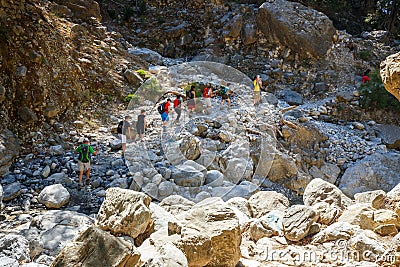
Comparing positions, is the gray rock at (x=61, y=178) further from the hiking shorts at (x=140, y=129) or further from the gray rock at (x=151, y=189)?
the hiking shorts at (x=140, y=129)

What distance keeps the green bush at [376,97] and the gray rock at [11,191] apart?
474 inches

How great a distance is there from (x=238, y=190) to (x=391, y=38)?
47.4ft

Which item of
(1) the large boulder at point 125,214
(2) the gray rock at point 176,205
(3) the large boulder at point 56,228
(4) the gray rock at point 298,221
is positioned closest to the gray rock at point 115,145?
(3) the large boulder at point 56,228

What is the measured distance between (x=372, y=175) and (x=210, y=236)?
872 centimetres

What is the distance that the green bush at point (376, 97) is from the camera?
12797 mm

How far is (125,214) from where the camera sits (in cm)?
367

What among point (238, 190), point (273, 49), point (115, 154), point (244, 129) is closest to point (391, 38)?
point (273, 49)

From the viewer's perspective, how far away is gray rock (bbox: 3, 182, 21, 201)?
240 inches

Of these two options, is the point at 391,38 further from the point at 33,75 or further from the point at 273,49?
→ the point at 33,75

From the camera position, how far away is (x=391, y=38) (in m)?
17.3

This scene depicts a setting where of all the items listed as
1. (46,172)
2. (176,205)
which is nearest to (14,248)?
(176,205)

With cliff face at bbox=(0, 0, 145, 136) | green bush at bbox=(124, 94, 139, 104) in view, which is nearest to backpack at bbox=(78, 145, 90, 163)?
cliff face at bbox=(0, 0, 145, 136)

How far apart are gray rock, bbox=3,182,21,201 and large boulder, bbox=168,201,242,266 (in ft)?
13.9

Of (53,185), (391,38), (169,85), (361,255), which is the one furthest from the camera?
(391,38)
